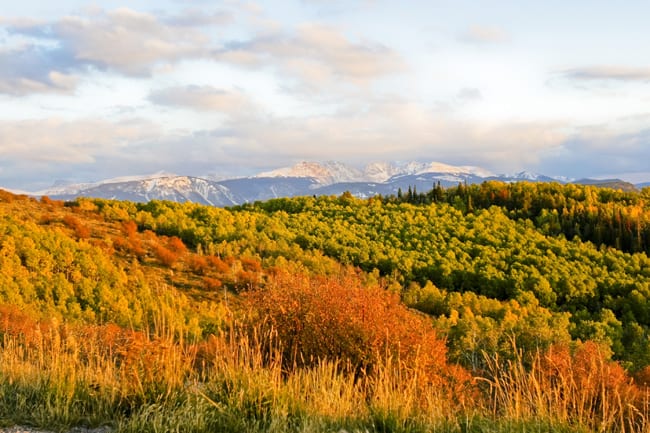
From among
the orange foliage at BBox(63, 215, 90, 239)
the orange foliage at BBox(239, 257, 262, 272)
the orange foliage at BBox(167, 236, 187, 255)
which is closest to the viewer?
the orange foliage at BBox(63, 215, 90, 239)

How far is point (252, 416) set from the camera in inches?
242

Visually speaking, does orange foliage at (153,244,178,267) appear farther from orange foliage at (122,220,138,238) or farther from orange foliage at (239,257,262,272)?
orange foliage at (239,257,262,272)

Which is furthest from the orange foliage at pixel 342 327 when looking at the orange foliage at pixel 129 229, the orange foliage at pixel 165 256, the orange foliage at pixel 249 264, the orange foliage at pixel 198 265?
the orange foliage at pixel 129 229

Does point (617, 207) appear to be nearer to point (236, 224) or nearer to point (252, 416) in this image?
point (236, 224)

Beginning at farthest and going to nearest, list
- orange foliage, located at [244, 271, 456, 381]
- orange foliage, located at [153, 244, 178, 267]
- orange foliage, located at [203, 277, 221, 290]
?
orange foliage, located at [153, 244, 178, 267] → orange foliage, located at [203, 277, 221, 290] → orange foliage, located at [244, 271, 456, 381]

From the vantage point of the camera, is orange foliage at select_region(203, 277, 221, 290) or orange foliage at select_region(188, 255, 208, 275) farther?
orange foliage at select_region(188, 255, 208, 275)

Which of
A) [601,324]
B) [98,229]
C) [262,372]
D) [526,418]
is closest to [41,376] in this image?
[262,372]

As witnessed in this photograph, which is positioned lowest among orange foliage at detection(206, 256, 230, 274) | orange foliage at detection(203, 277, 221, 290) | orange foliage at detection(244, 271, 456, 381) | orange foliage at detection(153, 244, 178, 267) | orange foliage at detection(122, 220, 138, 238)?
orange foliage at detection(203, 277, 221, 290)

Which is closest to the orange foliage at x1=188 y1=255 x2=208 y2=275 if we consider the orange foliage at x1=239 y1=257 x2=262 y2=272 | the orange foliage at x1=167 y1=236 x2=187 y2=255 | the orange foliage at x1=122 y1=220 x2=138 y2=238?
the orange foliage at x1=167 y1=236 x2=187 y2=255

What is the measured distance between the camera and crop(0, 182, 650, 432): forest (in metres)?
6.36

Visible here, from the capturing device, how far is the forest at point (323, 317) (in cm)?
636

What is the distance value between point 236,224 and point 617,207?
64668 mm

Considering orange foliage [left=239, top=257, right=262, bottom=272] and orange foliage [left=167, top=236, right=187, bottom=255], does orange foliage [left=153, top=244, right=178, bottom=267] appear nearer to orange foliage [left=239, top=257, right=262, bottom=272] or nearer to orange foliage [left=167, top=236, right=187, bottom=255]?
orange foliage [left=167, top=236, right=187, bottom=255]

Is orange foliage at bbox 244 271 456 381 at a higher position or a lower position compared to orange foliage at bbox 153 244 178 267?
higher
